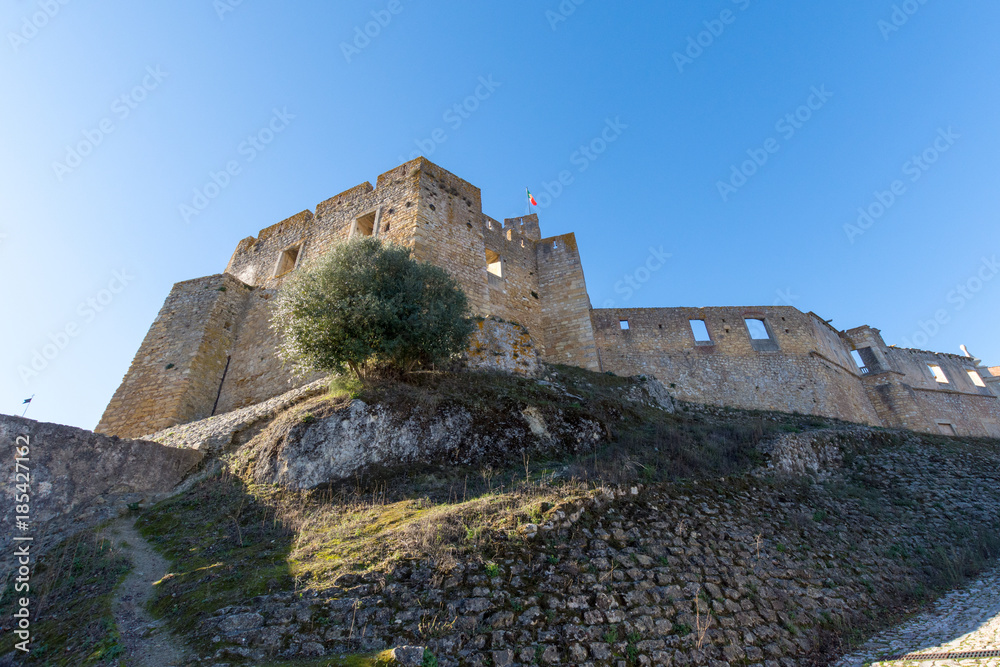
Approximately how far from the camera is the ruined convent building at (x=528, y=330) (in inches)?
575

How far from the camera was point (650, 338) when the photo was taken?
70.8ft

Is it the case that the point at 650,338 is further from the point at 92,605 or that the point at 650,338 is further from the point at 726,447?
the point at 92,605

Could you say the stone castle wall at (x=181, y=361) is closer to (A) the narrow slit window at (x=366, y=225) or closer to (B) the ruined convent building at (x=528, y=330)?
(B) the ruined convent building at (x=528, y=330)

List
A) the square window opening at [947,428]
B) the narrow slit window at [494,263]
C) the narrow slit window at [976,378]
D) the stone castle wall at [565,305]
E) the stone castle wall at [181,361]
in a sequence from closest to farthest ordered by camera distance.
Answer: the stone castle wall at [181,361] < the stone castle wall at [565,305] < the narrow slit window at [494,263] < the square window opening at [947,428] < the narrow slit window at [976,378]

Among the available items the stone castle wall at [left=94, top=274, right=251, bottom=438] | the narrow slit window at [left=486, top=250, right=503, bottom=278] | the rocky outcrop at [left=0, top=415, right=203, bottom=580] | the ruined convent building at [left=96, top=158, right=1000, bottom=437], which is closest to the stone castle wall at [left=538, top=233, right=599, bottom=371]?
the ruined convent building at [left=96, top=158, right=1000, bottom=437]

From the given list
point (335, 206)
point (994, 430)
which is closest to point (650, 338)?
point (335, 206)

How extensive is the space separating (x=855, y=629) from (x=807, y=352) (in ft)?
60.6

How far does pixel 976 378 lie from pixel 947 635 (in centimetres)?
3246

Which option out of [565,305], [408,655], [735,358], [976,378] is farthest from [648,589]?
[976,378]

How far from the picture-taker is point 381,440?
28.3ft

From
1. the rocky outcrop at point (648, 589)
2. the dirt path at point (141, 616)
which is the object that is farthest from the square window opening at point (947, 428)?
the dirt path at point (141, 616)

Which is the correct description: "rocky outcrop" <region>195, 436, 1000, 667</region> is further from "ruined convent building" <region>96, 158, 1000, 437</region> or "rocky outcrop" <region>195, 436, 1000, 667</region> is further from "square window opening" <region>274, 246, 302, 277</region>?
"square window opening" <region>274, 246, 302, 277</region>

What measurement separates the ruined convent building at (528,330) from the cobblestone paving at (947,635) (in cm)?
1031

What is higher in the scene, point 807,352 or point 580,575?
point 807,352
